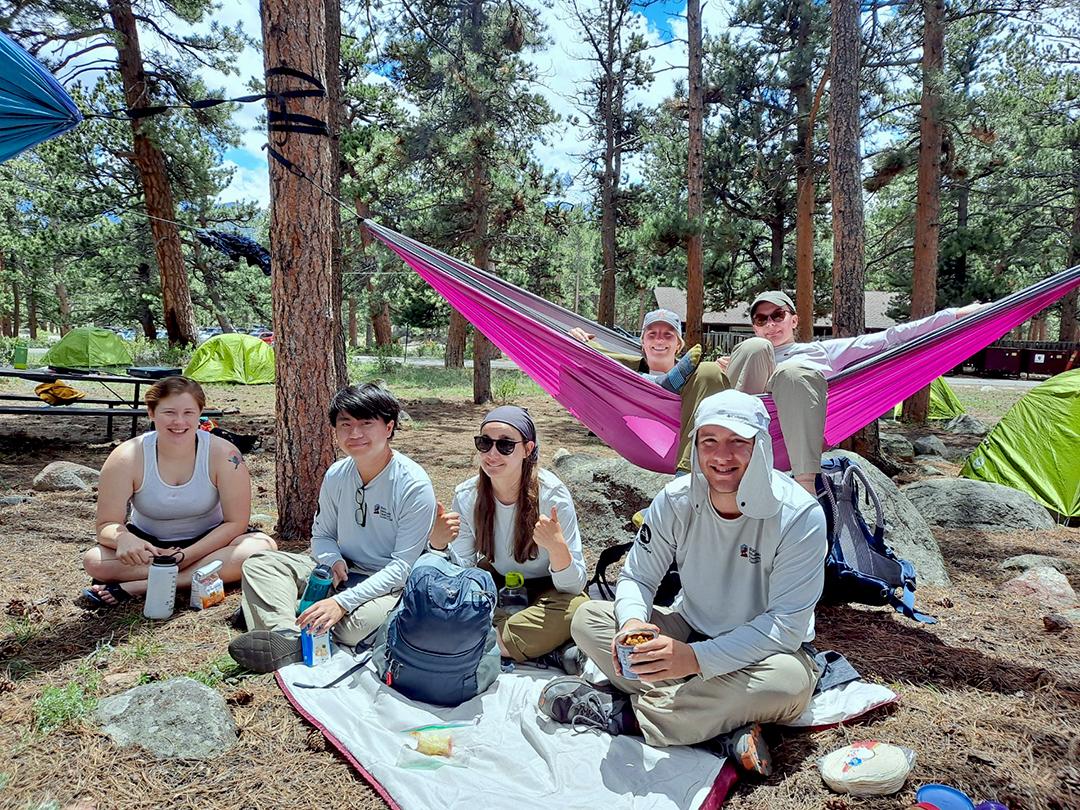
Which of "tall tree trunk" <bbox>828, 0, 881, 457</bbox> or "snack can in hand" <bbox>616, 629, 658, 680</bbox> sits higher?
"tall tree trunk" <bbox>828, 0, 881, 457</bbox>

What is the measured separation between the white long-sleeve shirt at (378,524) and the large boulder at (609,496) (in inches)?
47.6

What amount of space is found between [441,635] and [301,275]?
1.88m

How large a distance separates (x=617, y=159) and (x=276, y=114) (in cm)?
914

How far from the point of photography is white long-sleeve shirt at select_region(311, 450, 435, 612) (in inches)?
79.6

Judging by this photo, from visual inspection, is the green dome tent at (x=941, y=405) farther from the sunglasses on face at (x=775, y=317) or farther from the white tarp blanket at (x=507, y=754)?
the white tarp blanket at (x=507, y=754)

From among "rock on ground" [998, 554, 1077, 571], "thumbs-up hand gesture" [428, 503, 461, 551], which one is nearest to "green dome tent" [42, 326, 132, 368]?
"thumbs-up hand gesture" [428, 503, 461, 551]

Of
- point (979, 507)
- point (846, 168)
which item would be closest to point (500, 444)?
point (979, 507)

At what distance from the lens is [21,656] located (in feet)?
6.40

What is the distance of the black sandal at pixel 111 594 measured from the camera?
7.56 ft

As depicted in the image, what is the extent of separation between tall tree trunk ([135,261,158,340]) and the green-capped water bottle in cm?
1441

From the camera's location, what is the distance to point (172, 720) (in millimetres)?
1568

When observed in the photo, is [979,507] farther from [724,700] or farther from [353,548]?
[353,548]

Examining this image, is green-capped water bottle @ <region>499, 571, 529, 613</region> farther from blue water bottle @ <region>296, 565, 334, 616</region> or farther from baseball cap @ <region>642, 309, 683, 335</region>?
baseball cap @ <region>642, 309, 683, 335</region>

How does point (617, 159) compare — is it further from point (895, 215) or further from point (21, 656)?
point (21, 656)
